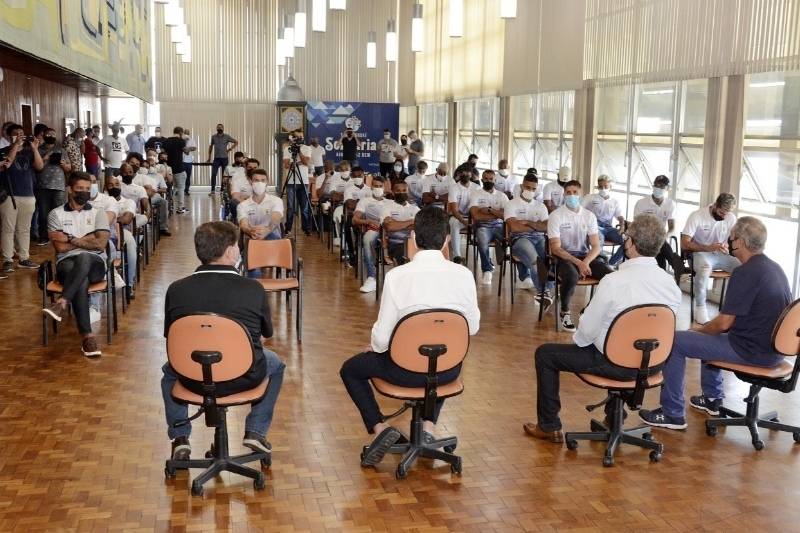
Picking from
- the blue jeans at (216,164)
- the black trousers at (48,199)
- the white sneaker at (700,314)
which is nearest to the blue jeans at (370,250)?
the white sneaker at (700,314)

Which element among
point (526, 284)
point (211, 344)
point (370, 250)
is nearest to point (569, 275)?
point (526, 284)

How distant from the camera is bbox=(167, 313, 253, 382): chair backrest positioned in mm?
3936

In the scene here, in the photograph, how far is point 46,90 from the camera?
15109 mm

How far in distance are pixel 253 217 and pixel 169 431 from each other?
504 centimetres

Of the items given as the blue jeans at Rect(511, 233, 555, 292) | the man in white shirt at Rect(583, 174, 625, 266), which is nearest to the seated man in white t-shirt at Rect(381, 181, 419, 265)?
the blue jeans at Rect(511, 233, 555, 292)

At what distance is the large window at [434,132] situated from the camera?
2159cm

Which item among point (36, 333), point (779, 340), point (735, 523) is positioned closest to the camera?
point (735, 523)

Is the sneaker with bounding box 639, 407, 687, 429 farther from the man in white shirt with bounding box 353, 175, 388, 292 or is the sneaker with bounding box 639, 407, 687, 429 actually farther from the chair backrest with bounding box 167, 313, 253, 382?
the man in white shirt with bounding box 353, 175, 388, 292

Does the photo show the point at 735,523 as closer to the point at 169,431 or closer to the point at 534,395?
the point at 534,395

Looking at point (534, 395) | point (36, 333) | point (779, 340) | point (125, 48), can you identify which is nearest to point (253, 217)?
point (36, 333)

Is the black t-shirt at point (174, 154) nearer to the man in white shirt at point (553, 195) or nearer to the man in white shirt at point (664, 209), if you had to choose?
the man in white shirt at point (553, 195)

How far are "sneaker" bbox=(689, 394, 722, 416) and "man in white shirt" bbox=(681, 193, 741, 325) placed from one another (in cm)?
280

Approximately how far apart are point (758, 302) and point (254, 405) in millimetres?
3053

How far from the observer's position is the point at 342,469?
4.57 meters
